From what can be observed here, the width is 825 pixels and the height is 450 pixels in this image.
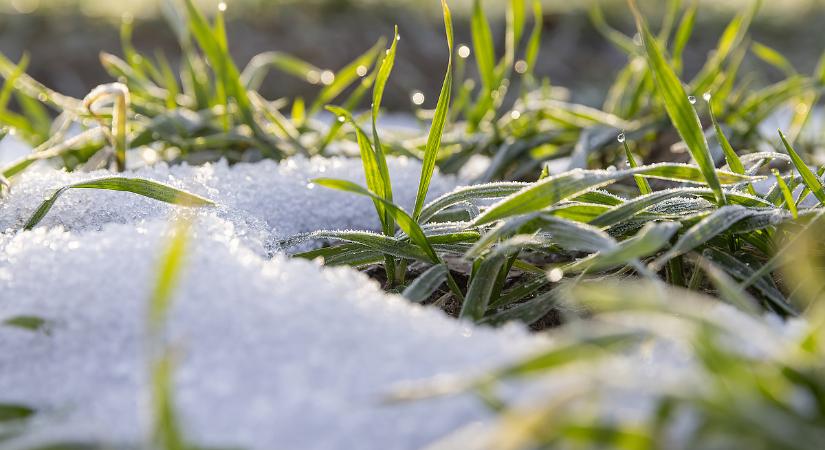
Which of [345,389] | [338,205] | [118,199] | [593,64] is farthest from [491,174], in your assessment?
[593,64]

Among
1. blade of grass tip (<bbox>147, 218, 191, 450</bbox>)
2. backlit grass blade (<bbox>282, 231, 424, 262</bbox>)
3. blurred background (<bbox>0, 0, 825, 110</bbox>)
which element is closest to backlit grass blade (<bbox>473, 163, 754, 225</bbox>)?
backlit grass blade (<bbox>282, 231, 424, 262</bbox>)

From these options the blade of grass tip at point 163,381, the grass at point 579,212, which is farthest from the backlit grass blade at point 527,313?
the blade of grass tip at point 163,381

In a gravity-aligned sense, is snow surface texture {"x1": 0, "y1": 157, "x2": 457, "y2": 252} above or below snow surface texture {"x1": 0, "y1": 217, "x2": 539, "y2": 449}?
above

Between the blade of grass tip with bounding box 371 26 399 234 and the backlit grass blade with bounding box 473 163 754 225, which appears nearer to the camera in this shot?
the backlit grass blade with bounding box 473 163 754 225

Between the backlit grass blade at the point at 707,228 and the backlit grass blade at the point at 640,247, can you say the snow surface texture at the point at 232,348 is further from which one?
the backlit grass blade at the point at 707,228

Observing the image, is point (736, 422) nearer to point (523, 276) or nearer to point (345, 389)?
point (345, 389)

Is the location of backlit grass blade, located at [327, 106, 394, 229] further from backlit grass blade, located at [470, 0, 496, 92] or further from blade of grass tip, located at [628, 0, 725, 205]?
backlit grass blade, located at [470, 0, 496, 92]
